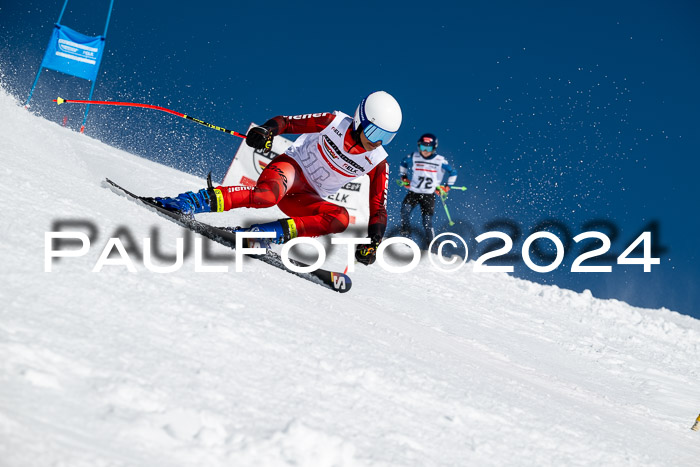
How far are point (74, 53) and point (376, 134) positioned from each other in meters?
9.99

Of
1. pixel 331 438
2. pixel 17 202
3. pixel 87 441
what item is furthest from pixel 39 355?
pixel 17 202

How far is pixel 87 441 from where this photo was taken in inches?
44.9

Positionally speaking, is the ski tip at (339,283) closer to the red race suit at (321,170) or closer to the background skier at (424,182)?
the red race suit at (321,170)

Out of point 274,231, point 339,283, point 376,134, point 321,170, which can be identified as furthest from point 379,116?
point 339,283

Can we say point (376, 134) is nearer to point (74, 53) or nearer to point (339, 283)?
point (339, 283)

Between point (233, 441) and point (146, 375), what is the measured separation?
320 mm

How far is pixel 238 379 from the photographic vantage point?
5.29 ft

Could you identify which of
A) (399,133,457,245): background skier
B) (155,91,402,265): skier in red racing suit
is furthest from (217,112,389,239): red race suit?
(399,133,457,245): background skier

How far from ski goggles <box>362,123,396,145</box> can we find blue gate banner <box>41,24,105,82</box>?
9656mm

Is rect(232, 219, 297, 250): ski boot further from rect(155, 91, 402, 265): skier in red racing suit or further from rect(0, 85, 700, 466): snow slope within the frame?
rect(0, 85, 700, 466): snow slope

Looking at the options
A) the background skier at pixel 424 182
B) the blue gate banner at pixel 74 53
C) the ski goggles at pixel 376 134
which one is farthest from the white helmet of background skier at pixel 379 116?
the blue gate banner at pixel 74 53

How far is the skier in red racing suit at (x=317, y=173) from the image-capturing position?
12.8 ft

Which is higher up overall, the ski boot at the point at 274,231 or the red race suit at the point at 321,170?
the red race suit at the point at 321,170

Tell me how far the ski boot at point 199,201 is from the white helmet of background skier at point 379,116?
1.15m
